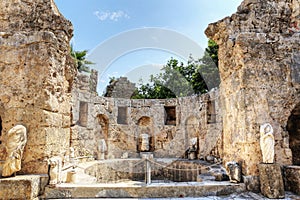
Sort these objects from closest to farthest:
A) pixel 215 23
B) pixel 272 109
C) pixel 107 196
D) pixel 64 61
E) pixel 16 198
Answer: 1. pixel 16 198
2. pixel 107 196
3. pixel 272 109
4. pixel 64 61
5. pixel 215 23

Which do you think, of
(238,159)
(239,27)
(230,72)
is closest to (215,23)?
(239,27)

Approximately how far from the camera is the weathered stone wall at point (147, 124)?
977 cm

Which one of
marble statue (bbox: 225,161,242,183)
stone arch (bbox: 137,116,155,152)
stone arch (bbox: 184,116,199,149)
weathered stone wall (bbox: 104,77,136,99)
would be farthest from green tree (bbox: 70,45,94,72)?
marble statue (bbox: 225,161,242,183)

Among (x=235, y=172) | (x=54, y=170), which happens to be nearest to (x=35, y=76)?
(x=54, y=170)

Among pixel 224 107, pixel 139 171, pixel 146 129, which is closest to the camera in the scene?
pixel 224 107

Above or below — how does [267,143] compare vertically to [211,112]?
below

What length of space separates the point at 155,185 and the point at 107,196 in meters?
1.02

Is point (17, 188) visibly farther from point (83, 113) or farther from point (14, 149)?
point (83, 113)

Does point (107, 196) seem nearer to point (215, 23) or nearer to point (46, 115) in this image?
point (46, 115)

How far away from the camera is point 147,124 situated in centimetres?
1302

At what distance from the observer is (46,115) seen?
13.7 ft

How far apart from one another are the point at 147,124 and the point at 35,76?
9302mm

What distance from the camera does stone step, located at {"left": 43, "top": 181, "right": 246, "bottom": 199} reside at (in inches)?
155

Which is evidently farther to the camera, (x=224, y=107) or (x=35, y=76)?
(x=224, y=107)
